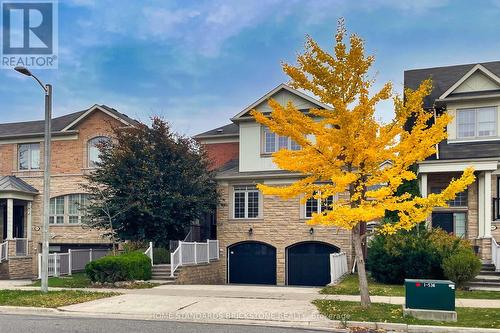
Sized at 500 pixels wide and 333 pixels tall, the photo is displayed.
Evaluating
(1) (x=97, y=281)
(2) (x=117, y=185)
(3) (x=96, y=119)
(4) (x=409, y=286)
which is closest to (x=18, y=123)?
(3) (x=96, y=119)

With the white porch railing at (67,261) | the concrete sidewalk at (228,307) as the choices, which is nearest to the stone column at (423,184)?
the concrete sidewalk at (228,307)

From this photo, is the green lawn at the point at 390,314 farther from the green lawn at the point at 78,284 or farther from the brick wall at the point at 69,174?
the brick wall at the point at 69,174

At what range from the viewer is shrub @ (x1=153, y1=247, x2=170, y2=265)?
73.8 ft

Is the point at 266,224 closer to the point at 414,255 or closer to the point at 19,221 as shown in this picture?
the point at 414,255

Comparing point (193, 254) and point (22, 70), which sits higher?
point (22, 70)

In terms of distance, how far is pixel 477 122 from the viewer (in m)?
23.7

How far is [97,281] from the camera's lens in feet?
64.4

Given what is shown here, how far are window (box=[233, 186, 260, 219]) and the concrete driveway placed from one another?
8.95 m

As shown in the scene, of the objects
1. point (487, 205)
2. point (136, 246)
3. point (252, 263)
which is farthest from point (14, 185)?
point (487, 205)

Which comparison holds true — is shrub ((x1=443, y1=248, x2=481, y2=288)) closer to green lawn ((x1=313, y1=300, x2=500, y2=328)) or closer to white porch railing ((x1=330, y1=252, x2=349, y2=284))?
green lawn ((x1=313, y1=300, x2=500, y2=328))

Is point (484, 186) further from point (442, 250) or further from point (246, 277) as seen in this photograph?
point (246, 277)

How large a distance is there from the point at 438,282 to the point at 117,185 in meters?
15.4

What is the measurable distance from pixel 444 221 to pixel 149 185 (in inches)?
532

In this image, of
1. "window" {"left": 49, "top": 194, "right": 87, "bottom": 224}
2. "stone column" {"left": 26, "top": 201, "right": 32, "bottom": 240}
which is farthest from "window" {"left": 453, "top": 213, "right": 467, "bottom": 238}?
"stone column" {"left": 26, "top": 201, "right": 32, "bottom": 240}
